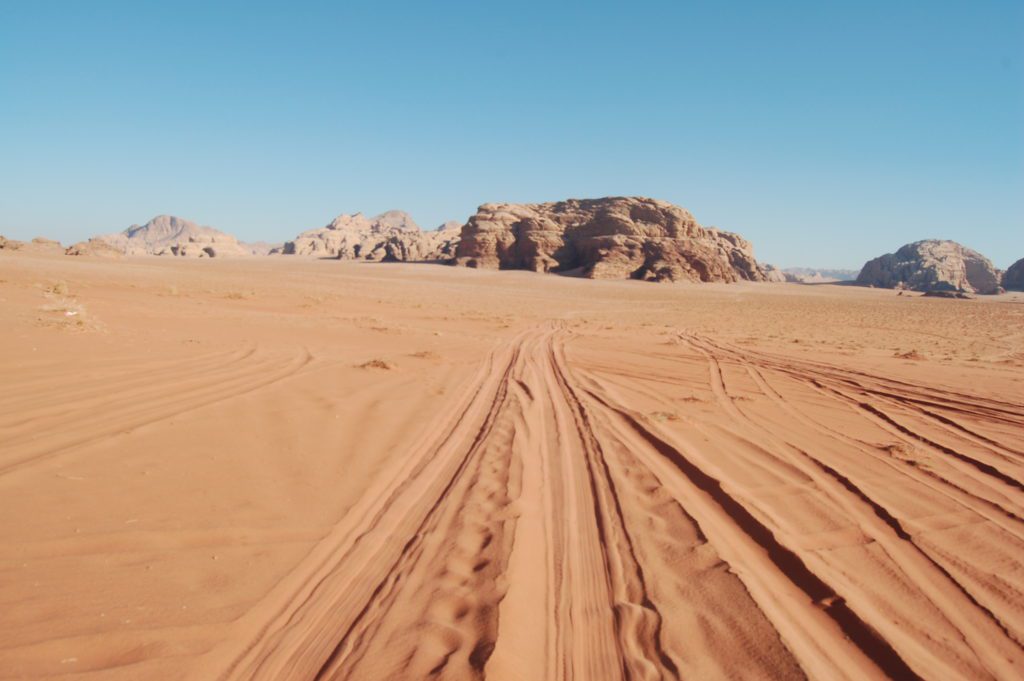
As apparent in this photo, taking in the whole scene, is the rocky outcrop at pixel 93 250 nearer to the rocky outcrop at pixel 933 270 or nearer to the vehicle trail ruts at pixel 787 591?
the vehicle trail ruts at pixel 787 591

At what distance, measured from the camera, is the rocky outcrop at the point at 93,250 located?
57.3m

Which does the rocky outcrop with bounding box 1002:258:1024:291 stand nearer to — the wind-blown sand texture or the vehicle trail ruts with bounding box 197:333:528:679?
the wind-blown sand texture

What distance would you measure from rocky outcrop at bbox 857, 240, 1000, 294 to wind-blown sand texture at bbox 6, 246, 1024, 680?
104764 millimetres

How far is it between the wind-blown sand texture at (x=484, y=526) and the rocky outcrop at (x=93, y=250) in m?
62.0

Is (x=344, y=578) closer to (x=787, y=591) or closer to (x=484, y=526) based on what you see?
(x=484, y=526)

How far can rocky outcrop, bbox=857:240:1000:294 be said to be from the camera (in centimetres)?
9338

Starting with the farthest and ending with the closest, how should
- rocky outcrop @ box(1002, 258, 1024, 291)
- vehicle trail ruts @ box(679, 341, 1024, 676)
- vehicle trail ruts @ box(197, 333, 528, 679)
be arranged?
rocky outcrop @ box(1002, 258, 1024, 291), vehicle trail ruts @ box(679, 341, 1024, 676), vehicle trail ruts @ box(197, 333, 528, 679)

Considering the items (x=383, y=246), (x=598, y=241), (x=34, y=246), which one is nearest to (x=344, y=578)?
(x=598, y=241)

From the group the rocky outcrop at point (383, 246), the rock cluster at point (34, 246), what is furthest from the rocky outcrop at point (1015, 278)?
the rock cluster at point (34, 246)

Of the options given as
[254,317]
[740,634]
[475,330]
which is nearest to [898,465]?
[740,634]

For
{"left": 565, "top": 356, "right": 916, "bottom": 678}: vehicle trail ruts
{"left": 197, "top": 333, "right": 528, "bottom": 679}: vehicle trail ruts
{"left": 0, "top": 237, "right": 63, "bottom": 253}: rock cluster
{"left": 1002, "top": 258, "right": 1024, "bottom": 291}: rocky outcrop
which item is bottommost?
{"left": 197, "top": 333, "right": 528, "bottom": 679}: vehicle trail ruts

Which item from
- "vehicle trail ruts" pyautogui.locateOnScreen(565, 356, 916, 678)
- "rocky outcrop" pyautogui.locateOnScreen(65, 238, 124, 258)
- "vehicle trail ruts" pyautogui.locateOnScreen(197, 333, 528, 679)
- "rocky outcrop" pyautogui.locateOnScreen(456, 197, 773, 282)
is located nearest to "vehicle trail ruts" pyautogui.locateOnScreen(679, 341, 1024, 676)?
"vehicle trail ruts" pyautogui.locateOnScreen(565, 356, 916, 678)

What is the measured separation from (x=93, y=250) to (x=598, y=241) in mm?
58514

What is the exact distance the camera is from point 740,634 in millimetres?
2791
